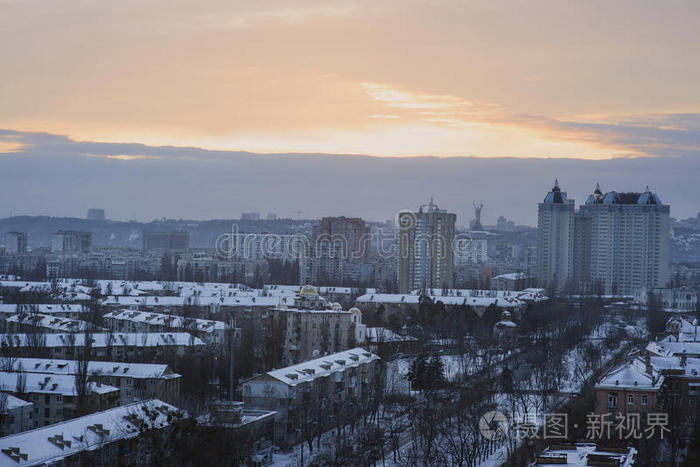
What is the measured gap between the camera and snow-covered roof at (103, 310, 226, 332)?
17797 millimetres

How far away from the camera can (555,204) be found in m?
34.5

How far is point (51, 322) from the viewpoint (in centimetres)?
1773

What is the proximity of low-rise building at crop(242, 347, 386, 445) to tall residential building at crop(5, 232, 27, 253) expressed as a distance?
44.1m

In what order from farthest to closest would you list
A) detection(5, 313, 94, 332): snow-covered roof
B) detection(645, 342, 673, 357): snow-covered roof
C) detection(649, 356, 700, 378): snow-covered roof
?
detection(5, 313, 94, 332): snow-covered roof
detection(645, 342, 673, 357): snow-covered roof
detection(649, 356, 700, 378): snow-covered roof

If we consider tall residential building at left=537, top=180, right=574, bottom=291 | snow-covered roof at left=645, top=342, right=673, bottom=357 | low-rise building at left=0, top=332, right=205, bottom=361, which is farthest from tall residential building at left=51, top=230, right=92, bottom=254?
snow-covered roof at left=645, top=342, right=673, bottom=357

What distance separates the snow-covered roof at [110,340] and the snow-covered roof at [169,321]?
6.52ft

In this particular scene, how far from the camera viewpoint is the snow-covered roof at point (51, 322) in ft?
56.1

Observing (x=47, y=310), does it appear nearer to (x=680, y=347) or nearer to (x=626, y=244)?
(x=680, y=347)

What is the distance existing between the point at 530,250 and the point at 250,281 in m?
26.0

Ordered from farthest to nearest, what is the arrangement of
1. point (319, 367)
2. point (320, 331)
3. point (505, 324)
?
point (505, 324)
point (320, 331)
point (319, 367)

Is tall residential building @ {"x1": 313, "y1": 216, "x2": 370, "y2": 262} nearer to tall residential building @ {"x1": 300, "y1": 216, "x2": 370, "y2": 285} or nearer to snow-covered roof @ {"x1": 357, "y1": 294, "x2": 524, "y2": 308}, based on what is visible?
tall residential building @ {"x1": 300, "y1": 216, "x2": 370, "y2": 285}

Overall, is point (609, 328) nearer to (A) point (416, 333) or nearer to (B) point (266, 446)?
(A) point (416, 333)

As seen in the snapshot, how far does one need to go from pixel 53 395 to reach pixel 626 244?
2510 cm

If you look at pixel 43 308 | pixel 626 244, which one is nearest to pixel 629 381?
pixel 43 308
